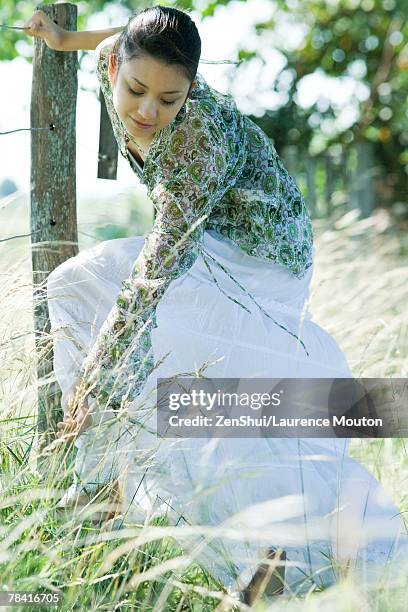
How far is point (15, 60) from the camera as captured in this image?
7.27 m

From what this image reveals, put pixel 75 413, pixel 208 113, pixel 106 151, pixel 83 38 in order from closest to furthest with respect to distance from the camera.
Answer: pixel 75 413
pixel 208 113
pixel 83 38
pixel 106 151

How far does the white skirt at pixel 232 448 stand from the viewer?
231cm

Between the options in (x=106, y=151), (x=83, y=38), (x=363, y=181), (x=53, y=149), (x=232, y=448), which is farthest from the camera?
(x=363, y=181)

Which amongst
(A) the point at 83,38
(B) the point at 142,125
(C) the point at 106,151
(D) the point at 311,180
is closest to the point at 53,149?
(C) the point at 106,151

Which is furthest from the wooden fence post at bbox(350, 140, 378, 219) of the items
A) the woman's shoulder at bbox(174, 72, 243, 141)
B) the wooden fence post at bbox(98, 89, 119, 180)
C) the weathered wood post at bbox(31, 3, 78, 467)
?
the woman's shoulder at bbox(174, 72, 243, 141)

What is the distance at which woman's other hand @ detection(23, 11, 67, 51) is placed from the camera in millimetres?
2799

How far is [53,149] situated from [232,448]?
1.08 meters

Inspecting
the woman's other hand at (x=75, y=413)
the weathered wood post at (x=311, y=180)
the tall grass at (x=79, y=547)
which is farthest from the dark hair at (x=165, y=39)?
the weathered wood post at (x=311, y=180)

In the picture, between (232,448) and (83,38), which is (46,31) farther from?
(232,448)

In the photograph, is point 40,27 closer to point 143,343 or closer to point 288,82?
point 143,343

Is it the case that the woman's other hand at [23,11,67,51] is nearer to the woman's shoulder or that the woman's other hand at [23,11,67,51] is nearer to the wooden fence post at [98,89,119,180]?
the wooden fence post at [98,89,119,180]

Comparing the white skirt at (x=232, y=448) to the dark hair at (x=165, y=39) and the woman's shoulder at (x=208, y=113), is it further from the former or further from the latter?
the dark hair at (x=165, y=39)

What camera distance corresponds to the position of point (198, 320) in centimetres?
261

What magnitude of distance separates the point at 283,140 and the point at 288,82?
683 millimetres
